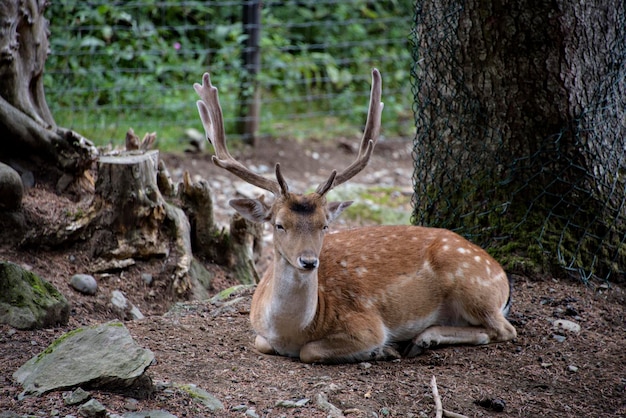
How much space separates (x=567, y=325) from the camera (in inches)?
210

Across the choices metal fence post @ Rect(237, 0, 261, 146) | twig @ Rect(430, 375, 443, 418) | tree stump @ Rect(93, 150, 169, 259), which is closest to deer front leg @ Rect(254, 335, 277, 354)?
twig @ Rect(430, 375, 443, 418)

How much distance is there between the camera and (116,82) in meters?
10.4

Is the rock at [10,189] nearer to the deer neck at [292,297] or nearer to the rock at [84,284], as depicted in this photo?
the rock at [84,284]

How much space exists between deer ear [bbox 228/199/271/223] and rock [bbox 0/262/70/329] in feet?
4.27

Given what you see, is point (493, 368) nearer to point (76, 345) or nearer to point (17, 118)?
point (76, 345)

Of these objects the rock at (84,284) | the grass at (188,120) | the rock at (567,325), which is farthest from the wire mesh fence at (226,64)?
the rock at (567,325)

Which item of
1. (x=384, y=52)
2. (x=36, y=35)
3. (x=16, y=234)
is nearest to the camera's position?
(x=16, y=234)

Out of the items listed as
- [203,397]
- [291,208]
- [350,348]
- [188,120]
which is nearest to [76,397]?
[203,397]

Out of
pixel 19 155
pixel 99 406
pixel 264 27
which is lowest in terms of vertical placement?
pixel 99 406

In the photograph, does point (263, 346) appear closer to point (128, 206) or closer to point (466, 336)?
point (466, 336)

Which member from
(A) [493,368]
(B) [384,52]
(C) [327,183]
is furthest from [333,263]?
(B) [384,52]

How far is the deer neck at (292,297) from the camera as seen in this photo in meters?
4.92

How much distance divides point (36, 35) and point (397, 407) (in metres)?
4.20

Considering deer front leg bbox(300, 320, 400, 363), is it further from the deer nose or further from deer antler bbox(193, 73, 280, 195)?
deer antler bbox(193, 73, 280, 195)
